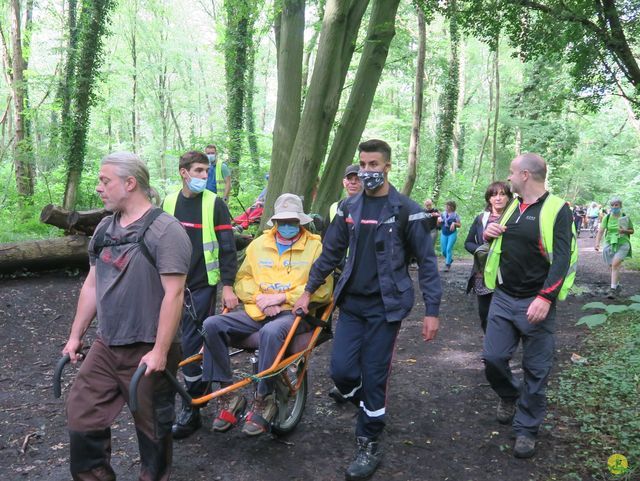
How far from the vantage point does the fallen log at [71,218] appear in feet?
27.7

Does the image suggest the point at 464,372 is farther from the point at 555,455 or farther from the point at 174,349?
the point at 174,349

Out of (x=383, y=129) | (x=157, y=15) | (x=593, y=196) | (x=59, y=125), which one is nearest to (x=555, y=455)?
(x=59, y=125)

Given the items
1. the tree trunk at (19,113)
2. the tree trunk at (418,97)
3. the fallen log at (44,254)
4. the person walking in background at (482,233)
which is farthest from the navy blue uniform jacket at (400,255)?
the tree trunk at (19,113)

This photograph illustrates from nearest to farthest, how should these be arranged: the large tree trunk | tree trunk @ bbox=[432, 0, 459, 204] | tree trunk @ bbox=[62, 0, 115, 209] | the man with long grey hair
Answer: the man with long grey hair, the large tree trunk, tree trunk @ bbox=[62, 0, 115, 209], tree trunk @ bbox=[432, 0, 459, 204]

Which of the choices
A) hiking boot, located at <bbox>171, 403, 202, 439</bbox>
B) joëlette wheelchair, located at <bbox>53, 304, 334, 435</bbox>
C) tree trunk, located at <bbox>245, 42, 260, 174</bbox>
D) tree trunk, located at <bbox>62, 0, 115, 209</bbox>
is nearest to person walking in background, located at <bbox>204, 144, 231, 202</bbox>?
tree trunk, located at <bbox>62, 0, 115, 209</bbox>

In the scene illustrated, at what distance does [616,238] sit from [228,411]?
9.57m

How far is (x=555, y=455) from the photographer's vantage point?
3838 mm

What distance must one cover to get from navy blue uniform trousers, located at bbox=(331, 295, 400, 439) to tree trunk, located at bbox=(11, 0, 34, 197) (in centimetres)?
1457

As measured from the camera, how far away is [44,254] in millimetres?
8883

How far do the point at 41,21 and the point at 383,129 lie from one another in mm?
16022

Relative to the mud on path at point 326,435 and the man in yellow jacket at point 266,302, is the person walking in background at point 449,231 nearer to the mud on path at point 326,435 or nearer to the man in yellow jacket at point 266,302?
the mud on path at point 326,435

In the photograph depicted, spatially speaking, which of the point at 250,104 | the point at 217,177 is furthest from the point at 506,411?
the point at 250,104

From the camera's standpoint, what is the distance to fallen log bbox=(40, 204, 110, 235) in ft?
27.7

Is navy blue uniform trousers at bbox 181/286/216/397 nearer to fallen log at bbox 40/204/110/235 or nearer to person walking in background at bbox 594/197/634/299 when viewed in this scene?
fallen log at bbox 40/204/110/235
